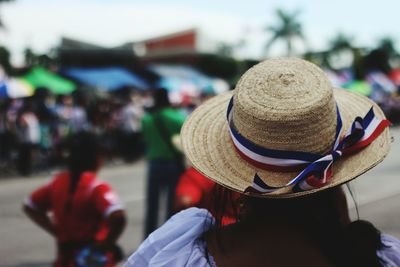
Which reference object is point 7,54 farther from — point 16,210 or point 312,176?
point 312,176

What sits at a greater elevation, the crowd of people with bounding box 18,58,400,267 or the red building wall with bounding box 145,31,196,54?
the crowd of people with bounding box 18,58,400,267

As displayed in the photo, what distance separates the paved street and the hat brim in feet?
5.97

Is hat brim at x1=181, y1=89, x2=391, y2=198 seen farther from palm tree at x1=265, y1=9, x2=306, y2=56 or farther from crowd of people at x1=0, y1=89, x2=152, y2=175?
palm tree at x1=265, y1=9, x2=306, y2=56

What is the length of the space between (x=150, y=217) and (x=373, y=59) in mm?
57851

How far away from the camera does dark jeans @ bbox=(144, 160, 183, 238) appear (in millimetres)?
5957

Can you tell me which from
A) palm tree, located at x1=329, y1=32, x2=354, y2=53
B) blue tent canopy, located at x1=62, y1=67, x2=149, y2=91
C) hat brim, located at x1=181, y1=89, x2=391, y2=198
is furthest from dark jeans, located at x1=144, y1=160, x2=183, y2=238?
palm tree, located at x1=329, y1=32, x2=354, y2=53

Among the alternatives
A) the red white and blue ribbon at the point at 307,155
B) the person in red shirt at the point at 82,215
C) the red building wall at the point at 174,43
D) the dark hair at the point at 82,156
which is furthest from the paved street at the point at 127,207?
the red building wall at the point at 174,43

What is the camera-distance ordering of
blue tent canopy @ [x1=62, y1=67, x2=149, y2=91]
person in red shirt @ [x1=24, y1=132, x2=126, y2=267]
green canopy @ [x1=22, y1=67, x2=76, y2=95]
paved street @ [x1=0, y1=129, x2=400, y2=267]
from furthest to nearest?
blue tent canopy @ [x1=62, y1=67, x2=149, y2=91]
green canopy @ [x1=22, y1=67, x2=76, y2=95]
paved street @ [x1=0, y1=129, x2=400, y2=267]
person in red shirt @ [x1=24, y1=132, x2=126, y2=267]

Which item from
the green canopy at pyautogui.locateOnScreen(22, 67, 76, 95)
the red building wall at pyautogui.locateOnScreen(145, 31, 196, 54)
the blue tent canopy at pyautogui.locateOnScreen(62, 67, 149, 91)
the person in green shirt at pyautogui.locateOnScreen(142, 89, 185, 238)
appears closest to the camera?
the person in green shirt at pyautogui.locateOnScreen(142, 89, 185, 238)

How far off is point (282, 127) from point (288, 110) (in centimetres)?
4

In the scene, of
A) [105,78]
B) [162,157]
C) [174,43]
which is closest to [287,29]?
[174,43]

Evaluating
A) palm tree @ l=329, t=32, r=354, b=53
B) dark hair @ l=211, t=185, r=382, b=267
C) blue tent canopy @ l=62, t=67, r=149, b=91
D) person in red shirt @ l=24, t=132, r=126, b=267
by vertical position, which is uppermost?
dark hair @ l=211, t=185, r=382, b=267

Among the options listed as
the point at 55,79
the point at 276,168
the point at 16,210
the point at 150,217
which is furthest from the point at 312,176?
the point at 55,79

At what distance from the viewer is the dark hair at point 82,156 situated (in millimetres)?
3613
